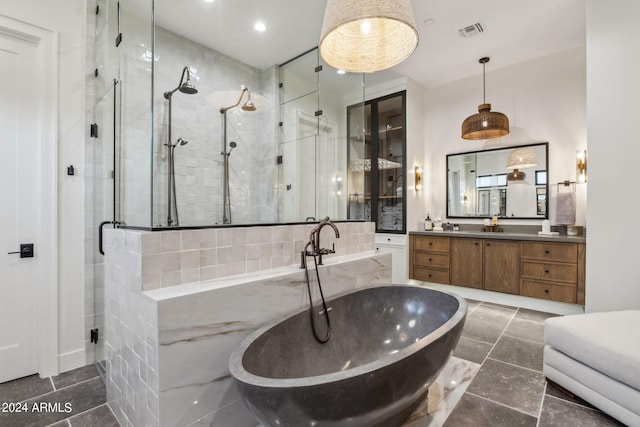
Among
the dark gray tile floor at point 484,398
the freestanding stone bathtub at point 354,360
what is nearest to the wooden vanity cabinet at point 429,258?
the dark gray tile floor at point 484,398

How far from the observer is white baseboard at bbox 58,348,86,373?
2207 millimetres

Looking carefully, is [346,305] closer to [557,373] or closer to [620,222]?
Result: [557,373]

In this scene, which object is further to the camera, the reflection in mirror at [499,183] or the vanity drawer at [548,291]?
the reflection in mirror at [499,183]

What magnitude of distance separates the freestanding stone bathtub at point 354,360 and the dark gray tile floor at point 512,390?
42 cm

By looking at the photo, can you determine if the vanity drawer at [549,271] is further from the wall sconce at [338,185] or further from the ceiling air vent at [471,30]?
the ceiling air vent at [471,30]

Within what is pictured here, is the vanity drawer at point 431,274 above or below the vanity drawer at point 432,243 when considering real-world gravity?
below

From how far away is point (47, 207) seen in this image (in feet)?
7.20

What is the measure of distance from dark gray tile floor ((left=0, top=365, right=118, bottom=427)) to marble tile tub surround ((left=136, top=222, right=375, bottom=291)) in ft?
3.27

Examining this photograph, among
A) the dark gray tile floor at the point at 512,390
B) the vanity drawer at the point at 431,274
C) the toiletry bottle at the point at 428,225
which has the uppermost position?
the toiletry bottle at the point at 428,225

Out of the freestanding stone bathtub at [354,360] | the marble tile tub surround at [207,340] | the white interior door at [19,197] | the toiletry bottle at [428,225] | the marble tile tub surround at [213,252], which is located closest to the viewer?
the freestanding stone bathtub at [354,360]

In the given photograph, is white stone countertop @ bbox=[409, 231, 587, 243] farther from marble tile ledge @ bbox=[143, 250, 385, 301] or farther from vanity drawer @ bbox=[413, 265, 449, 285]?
marble tile ledge @ bbox=[143, 250, 385, 301]

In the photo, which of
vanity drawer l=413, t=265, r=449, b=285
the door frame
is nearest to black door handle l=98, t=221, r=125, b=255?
the door frame

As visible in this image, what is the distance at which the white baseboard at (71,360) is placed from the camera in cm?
221

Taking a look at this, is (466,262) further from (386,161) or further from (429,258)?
(386,161)
